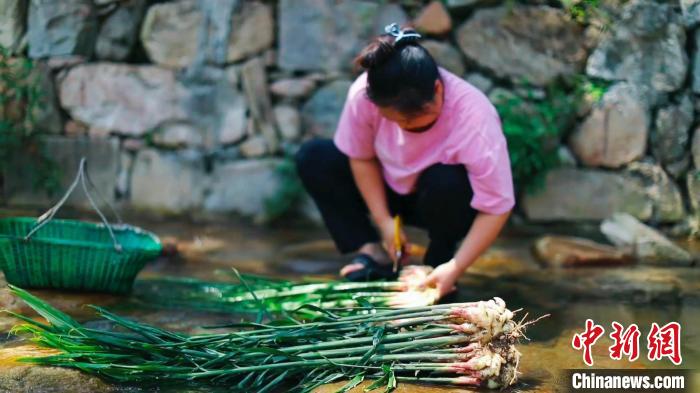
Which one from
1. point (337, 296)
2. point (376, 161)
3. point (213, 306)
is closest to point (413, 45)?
point (376, 161)

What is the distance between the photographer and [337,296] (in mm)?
3004

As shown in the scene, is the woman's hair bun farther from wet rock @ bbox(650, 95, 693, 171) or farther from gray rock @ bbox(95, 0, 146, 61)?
gray rock @ bbox(95, 0, 146, 61)

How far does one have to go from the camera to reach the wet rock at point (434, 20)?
5164mm

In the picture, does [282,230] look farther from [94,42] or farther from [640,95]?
[640,95]

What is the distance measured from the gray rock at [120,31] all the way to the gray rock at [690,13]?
10.9ft

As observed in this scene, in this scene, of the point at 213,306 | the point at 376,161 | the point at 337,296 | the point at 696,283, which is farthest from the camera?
the point at 696,283

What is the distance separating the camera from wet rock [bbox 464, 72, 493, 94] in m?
5.15

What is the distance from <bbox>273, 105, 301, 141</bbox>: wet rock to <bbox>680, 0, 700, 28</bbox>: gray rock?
94.0 inches

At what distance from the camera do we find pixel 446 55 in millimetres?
5168

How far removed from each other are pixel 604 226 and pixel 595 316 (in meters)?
1.61

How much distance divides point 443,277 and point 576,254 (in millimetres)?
1394

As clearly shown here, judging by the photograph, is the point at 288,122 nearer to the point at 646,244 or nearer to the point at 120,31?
the point at 120,31

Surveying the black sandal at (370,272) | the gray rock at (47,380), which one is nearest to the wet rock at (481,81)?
the black sandal at (370,272)

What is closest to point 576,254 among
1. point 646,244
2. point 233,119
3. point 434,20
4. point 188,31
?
point 646,244
